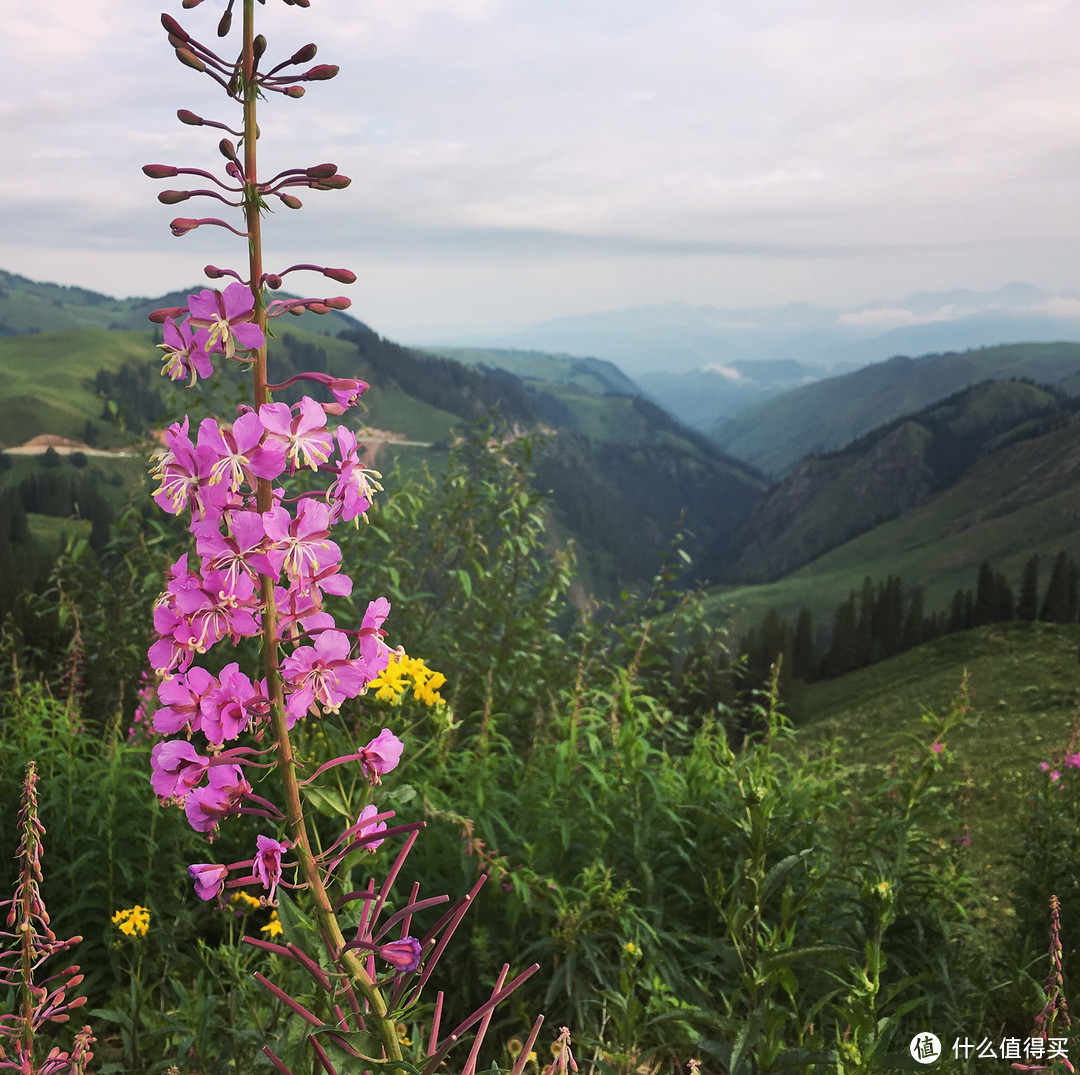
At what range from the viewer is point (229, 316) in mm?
1829

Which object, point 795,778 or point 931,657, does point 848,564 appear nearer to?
point 931,657

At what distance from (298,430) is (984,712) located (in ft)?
102

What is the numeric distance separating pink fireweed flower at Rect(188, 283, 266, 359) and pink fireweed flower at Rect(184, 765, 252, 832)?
3.05ft

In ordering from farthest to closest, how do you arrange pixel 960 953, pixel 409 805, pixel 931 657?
pixel 931 657, pixel 409 805, pixel 960 953

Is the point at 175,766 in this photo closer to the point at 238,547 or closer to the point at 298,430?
the point at 238,547

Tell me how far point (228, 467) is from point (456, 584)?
6.84 m

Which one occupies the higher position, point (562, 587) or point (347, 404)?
point (347, 404)

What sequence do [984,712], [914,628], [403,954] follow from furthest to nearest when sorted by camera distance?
[914,628] < [984,712] < [403,954]

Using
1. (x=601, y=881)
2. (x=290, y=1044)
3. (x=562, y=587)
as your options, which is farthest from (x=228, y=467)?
(x=562, y=587)

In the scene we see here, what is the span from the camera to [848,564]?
197m

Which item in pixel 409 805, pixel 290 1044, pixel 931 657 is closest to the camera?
pixel 290 1044

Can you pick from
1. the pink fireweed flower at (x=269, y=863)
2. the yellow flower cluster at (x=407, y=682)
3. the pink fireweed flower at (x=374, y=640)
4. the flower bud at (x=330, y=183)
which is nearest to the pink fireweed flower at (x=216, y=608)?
the pink fireweed flower at (x=374, y=640)

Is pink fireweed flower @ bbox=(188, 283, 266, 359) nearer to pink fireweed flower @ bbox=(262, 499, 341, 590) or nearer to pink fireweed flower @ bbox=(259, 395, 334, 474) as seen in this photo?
pink fireweed flower @ bbox=(259, 395, 334, 474)

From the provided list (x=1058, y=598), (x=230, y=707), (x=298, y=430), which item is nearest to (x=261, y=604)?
(x=230, y=707)
